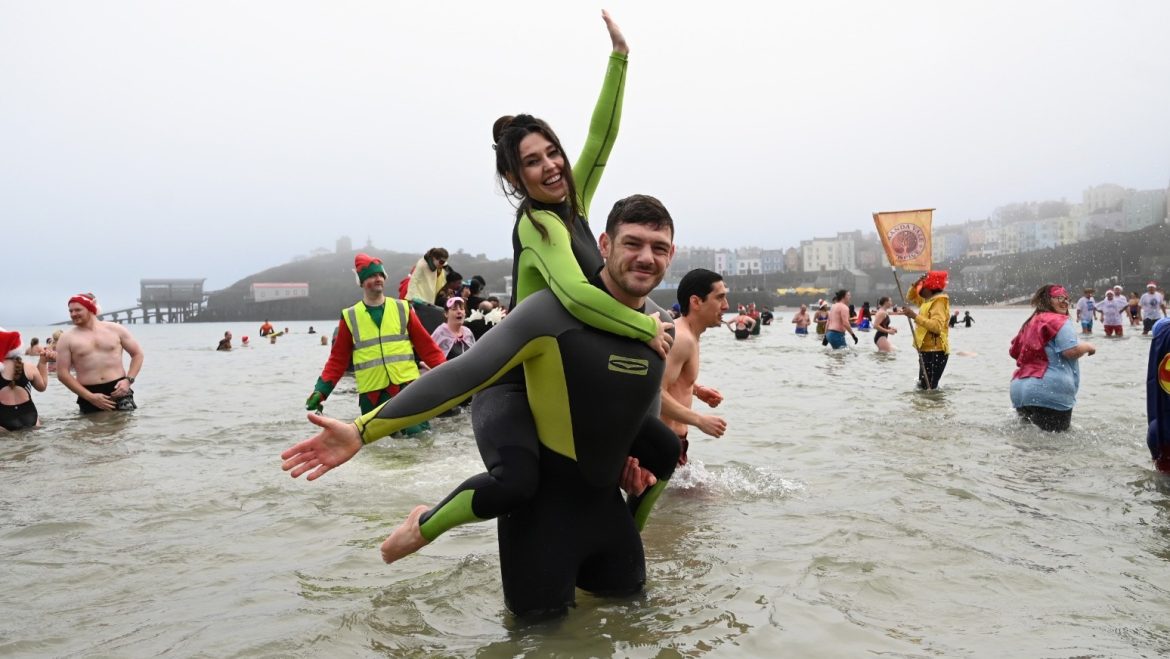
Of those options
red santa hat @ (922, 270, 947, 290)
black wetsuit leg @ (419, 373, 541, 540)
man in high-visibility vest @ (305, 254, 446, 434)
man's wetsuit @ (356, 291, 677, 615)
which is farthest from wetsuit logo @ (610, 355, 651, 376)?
red santa hat @ (922, 270, 947, 290)

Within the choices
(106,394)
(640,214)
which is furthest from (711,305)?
(106,394)

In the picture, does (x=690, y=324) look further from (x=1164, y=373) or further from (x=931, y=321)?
(x=931, y=321)

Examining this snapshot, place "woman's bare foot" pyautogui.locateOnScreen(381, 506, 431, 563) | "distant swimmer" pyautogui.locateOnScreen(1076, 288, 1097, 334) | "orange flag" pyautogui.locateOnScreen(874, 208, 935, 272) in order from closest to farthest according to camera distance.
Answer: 1. "woman's bare foot" pyautogui.locateOnScreen(381, 506, 431, 563)
2. "orange flag" pyautogui.locateOnScreen(874, 208, 935, 272)
3. "distant swimmer" pyautogui.locateOnScreen(1076, 288, 1097, 334)

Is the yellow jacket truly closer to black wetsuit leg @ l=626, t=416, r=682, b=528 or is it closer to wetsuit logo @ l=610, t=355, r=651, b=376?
black wetsuit leg @ l=626, t=416, r=682, b=528

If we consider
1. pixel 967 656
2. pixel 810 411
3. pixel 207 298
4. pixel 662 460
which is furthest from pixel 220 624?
pixel 207 298

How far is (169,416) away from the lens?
12.2 meters

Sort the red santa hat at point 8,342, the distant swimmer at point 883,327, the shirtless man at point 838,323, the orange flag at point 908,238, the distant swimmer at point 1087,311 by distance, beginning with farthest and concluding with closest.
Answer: the distant swimmer at point 1087,311 < the shirtless man at point 838,323 < the distant swimmer at point 883,327 < the orange flag at point 908,238 < the red santa hat at point 8,342

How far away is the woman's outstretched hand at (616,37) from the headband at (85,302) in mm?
9134

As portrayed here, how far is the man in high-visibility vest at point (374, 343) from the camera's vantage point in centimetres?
823

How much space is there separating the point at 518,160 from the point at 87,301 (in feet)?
30.2

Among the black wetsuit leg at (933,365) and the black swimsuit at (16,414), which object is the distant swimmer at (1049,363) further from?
the black swimsuit at (16,414)

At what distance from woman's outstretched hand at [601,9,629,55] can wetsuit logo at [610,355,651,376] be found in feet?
5.22

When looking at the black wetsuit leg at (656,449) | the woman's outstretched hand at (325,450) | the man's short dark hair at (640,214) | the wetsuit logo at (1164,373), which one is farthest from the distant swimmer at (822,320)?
the woman's outstretched hand at (325,450)

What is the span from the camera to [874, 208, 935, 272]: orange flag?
12906 mm
